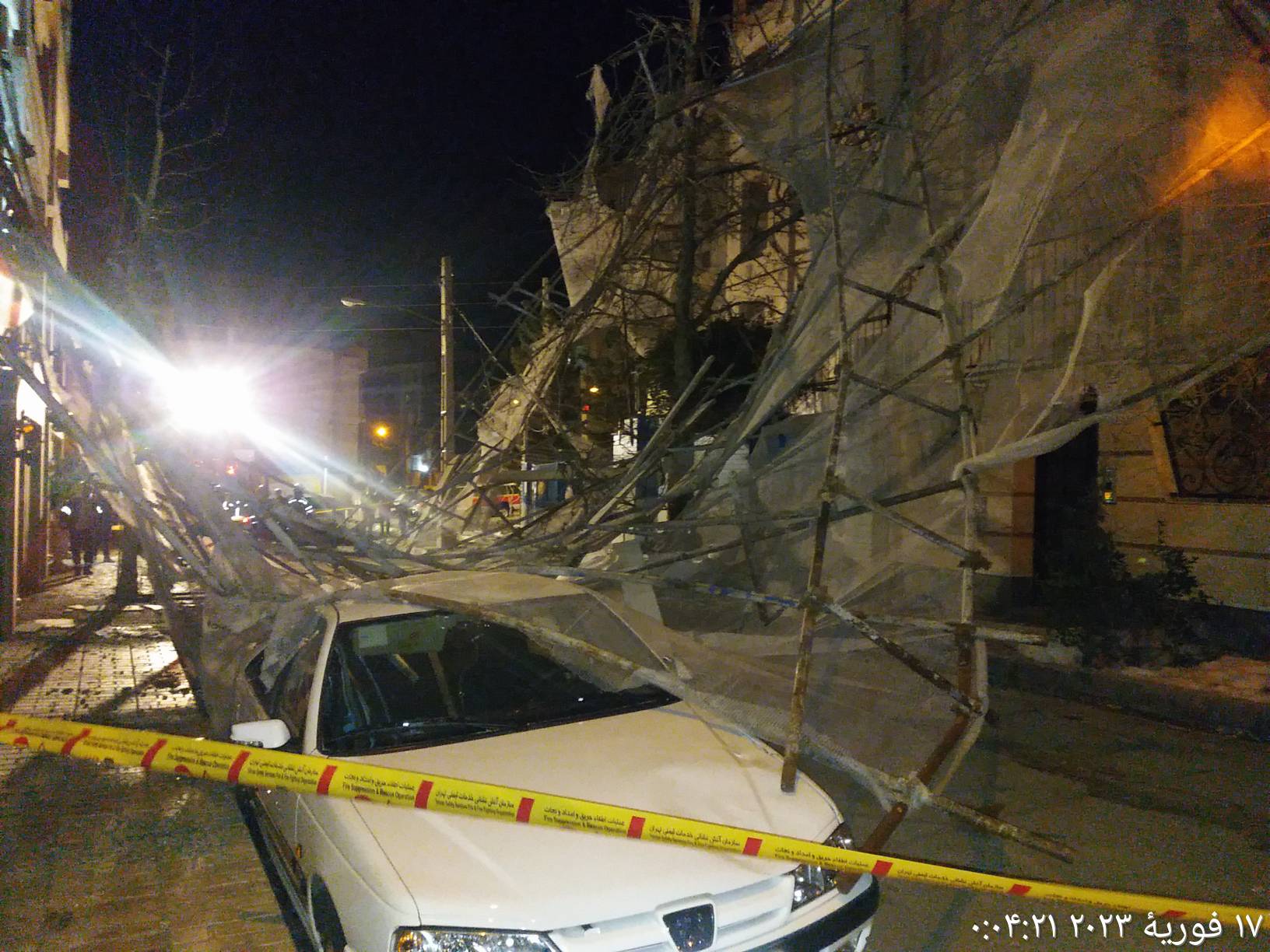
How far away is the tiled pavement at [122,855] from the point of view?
4.03 metres

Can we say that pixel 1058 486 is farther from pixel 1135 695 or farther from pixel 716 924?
pixel 716 924

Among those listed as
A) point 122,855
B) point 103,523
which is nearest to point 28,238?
point 122,855

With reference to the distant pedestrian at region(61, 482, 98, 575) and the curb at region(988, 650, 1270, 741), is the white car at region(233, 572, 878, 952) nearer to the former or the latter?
the curb at region(988, 650, 1270, 741)

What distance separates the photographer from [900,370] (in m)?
5.93

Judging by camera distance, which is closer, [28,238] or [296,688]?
[296,688]

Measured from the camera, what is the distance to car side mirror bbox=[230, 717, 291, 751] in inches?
144

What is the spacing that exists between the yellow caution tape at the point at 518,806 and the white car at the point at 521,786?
2.4 inches

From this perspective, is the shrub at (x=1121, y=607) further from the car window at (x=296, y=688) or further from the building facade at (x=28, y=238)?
the building facade at (x=28, y=238)

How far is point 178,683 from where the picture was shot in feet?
28.6

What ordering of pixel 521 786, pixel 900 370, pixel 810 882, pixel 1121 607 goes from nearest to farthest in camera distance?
pixel 810 882
pixel 521 786
pixel 900 370
pixel 1121 607

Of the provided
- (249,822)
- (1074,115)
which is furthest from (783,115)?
(249,822)

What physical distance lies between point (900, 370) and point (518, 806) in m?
Result: 3.99

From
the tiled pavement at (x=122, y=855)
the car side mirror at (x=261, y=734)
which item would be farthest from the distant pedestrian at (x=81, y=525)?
the car side mirror at (x=261, y=734)

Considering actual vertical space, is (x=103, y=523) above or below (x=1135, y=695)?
above
